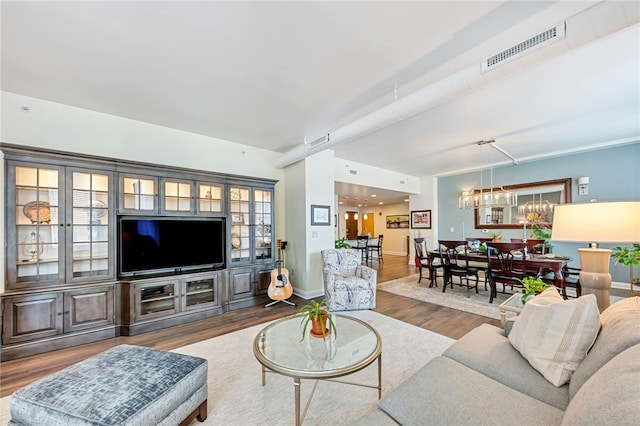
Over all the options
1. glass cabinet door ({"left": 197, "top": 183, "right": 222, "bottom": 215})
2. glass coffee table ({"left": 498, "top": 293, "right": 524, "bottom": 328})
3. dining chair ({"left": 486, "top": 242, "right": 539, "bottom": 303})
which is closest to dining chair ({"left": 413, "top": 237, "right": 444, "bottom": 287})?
dining chair ({"left": 486, "top": 242, "right": 539, "bottom": 303})

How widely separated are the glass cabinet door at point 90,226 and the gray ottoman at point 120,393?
6.25 ft

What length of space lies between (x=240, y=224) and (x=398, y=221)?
8.38 meters

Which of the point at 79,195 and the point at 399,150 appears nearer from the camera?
the point at 79,195

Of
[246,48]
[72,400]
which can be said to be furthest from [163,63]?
[72,400]

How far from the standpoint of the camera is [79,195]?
3033 millimetres

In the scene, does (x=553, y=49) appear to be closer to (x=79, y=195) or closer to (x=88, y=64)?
(x=88, y=64)

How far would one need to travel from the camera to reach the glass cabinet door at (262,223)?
4.51 m

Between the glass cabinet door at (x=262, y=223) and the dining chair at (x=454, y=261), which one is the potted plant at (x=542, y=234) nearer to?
the dining chair at (x=454, y=261)

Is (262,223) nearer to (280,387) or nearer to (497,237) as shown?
(280,387)

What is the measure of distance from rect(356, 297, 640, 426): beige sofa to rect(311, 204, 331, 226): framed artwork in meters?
3.42

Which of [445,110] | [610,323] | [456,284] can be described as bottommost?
[456,284]

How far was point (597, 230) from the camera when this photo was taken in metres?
1.73

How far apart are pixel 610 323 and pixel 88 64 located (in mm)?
4349

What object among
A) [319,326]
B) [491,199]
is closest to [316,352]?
[319,326]
